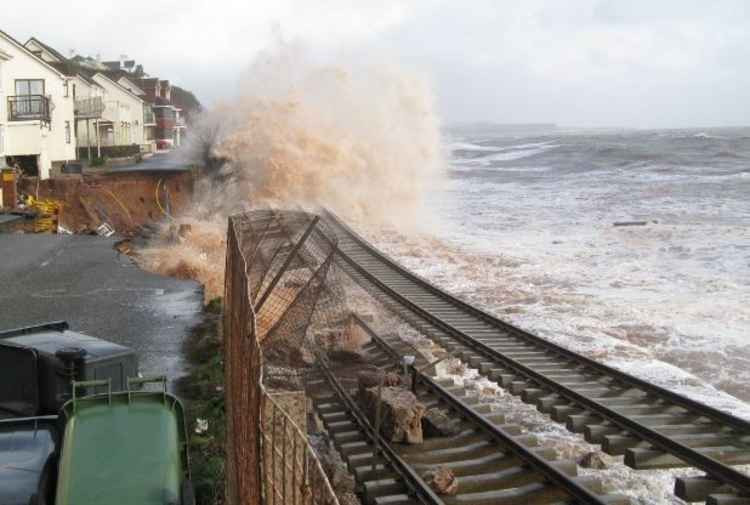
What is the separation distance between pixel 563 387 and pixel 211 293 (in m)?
9.44

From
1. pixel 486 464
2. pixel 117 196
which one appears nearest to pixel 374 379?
pixel 486 464

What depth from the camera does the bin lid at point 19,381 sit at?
7258 mm

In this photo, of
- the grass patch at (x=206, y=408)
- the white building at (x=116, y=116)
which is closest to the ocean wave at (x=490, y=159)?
the white building at (x=116, y=116)

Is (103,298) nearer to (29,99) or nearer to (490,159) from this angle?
(29,99)

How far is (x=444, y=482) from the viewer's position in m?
8.83

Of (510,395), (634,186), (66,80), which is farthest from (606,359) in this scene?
(634,186)

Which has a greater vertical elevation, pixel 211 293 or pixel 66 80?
pixel 66 80

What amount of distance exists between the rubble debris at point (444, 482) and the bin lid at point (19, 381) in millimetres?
3902

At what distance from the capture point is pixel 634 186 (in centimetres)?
5659

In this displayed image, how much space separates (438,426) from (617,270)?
56.0 ft

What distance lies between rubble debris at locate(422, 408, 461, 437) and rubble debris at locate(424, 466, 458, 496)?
1392mm

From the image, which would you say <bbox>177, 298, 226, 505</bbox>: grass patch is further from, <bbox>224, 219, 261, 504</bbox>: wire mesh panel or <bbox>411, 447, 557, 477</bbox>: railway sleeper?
<bbox>411, 447, 557, 477</bbox>: railway sleeper

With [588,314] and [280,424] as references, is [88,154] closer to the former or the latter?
[588,314]

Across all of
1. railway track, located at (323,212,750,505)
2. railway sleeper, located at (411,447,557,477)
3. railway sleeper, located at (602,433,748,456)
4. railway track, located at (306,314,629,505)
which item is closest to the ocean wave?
railway track, located at (323,212,750,505)
